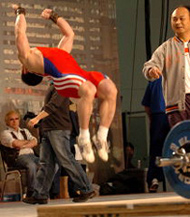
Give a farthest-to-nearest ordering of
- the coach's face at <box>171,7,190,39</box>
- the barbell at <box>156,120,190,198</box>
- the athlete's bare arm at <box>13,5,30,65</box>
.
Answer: the coach's face at <box>171,7,190,39</box> < the barbell at <box>156,120,190,198</box> < the athlete's bare arm at <box>13,5,30,65</box>

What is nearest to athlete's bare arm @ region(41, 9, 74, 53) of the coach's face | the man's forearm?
the coach's face

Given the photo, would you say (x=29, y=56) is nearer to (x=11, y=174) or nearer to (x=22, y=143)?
(x=22, y=143)

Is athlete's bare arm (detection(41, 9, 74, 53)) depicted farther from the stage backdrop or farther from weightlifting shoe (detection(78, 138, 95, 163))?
the stage backdrop

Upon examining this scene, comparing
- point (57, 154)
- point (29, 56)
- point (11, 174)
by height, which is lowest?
point (11, 174)

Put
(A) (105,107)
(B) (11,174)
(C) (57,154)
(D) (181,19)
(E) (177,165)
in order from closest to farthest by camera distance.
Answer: (A) (105,107), (E) (177,165), (D) (181,19), (C) (57,154), (B) (11,174)

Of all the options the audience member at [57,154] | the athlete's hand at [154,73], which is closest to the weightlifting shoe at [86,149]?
the athlete's hand at [154,73]

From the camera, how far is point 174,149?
2.57 metres

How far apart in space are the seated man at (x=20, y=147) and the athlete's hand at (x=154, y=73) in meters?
3.46

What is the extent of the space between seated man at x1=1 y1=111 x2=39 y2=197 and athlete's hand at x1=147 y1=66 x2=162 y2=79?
3457 millimetres

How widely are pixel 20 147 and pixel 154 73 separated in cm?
356

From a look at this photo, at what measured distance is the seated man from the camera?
6.28 metres

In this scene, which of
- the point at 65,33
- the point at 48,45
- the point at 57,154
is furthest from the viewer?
the point at 48,45

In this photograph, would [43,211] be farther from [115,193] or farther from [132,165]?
[132,165]

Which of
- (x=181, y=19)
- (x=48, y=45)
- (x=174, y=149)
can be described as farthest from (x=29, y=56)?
(x=48, y=45)
